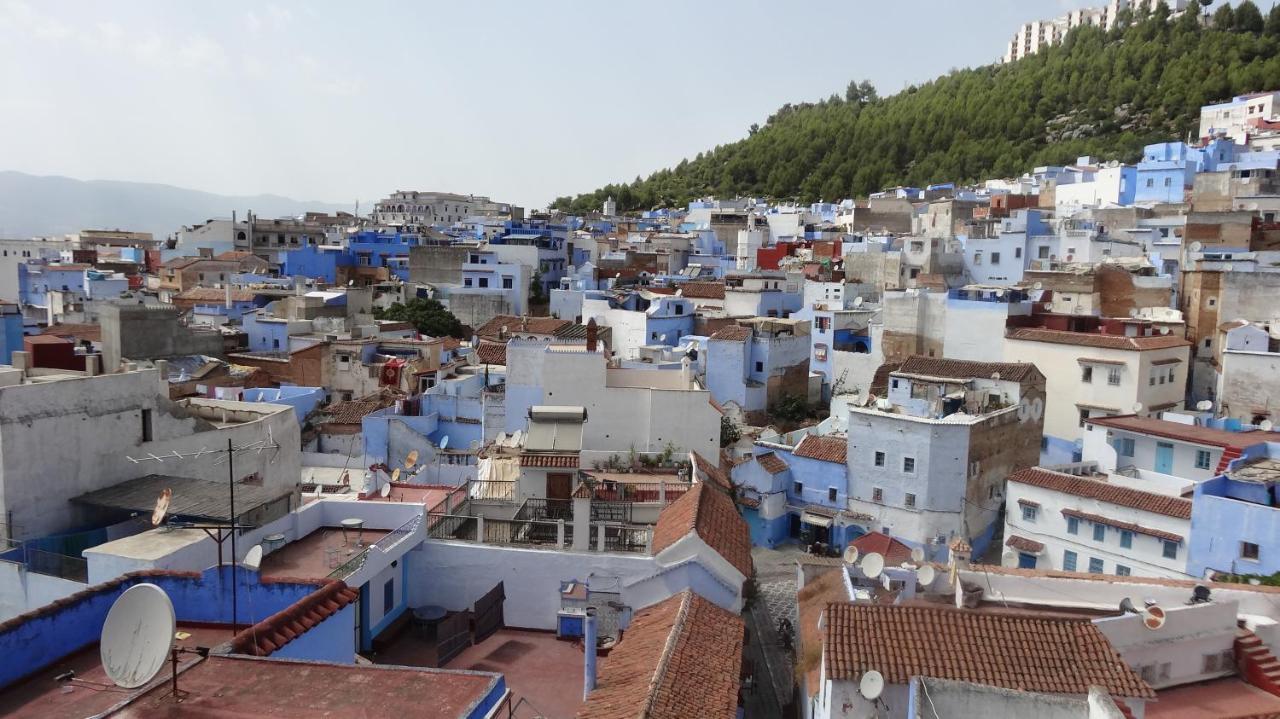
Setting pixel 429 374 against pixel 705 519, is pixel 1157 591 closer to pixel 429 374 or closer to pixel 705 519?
pixel 705 519

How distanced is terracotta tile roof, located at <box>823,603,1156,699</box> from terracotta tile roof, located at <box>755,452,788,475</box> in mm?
13876

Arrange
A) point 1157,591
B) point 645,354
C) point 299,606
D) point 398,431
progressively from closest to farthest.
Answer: point 299,606, point 1157,591, point 398,431, point 645,354

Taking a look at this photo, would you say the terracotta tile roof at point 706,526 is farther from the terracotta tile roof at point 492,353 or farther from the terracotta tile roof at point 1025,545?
the terracotta tile roof at point 492,353

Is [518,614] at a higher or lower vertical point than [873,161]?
lower

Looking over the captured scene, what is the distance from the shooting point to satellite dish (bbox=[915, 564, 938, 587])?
1176 cm

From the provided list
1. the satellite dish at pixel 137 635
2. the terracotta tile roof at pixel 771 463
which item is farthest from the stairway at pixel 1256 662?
the terracotta tile roof at pixel 771 463

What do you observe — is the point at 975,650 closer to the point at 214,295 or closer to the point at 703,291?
the point at 703,291

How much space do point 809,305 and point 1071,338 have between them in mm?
11458

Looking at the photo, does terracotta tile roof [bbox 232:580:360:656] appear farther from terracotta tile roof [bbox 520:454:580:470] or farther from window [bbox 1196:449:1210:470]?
window [bbox 1196:449:1210:470]

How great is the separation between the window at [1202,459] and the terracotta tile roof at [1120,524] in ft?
10.2

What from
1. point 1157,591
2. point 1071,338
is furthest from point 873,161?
point 1157,591

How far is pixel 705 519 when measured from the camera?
12414 mm

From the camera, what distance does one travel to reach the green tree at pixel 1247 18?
238ft

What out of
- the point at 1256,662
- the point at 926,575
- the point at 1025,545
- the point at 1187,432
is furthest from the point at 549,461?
the point at 1187,432
